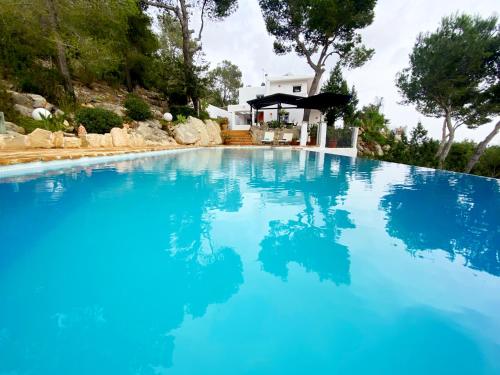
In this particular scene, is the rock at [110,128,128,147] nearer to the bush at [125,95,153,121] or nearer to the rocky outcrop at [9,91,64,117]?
the rocky outcrop at [9,91,64,117]

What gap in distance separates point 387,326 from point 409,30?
22.4m

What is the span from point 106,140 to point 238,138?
38.3ft

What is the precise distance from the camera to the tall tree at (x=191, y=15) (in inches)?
707

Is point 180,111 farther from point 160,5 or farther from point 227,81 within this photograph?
point 227,81

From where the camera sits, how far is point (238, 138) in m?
20.9

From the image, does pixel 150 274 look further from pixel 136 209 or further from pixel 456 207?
pixel 456 207

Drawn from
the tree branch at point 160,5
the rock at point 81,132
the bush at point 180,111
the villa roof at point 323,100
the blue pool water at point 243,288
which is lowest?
the blue pool water at point 243,288

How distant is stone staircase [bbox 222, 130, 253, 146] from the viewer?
20.4m

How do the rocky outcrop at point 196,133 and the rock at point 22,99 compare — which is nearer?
the rock at point 22,99

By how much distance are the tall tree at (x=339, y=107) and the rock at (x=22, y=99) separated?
2219cm

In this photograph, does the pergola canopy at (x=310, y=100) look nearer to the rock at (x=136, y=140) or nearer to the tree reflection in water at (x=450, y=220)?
the rock at (x=136, y=140)

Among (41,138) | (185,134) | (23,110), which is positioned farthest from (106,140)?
(185,134)

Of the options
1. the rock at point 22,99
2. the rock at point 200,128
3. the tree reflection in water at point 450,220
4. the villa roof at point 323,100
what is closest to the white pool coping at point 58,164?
the rock at point 22,99

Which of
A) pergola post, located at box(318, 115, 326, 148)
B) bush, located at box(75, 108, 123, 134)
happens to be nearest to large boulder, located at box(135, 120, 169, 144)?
bush, located at box(75, 108, 123, 134)
